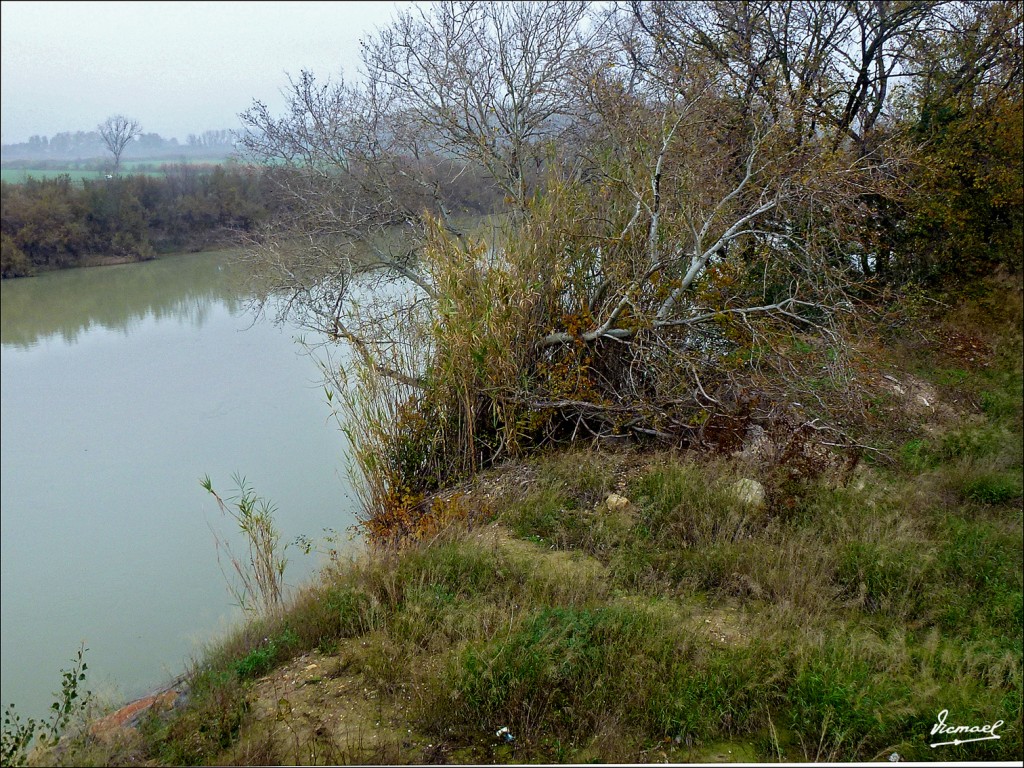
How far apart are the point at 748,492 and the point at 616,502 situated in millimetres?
840

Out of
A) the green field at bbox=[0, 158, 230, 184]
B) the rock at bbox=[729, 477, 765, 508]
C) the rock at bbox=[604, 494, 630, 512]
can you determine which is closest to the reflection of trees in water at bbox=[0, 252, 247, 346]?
the green field at bbox=[0, 158, 230, 184]

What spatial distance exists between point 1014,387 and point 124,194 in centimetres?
2103

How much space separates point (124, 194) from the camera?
20141 mm

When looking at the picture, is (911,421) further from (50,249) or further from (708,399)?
(50,249)

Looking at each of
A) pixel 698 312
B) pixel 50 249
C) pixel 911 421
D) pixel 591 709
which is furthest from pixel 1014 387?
pixel 50 249

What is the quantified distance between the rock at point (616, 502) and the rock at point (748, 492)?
2.21 feet

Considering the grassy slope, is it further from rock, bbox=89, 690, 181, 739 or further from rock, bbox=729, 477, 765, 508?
rock, bbox=89, 690, 181, 739

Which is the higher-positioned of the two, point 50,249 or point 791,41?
point 791,41

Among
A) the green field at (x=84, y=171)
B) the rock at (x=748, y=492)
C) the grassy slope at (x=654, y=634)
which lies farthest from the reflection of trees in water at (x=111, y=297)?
the rock at (x=748, y=492)

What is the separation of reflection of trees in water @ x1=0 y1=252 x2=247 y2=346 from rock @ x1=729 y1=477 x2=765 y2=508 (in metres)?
10.5

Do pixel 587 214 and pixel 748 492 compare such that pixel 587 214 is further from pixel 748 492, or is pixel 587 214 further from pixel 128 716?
pixel 128 716

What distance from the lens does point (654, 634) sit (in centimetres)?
317

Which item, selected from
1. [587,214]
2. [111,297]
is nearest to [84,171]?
[111,297]

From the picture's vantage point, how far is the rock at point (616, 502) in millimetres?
4699
